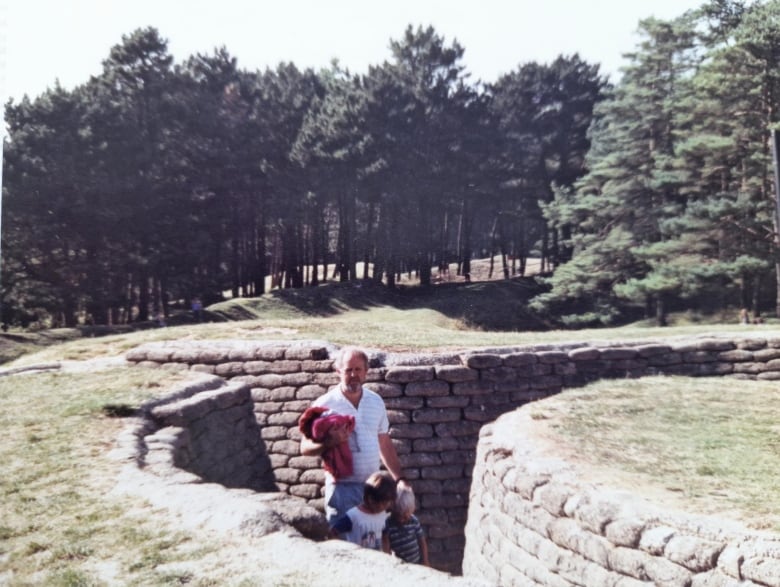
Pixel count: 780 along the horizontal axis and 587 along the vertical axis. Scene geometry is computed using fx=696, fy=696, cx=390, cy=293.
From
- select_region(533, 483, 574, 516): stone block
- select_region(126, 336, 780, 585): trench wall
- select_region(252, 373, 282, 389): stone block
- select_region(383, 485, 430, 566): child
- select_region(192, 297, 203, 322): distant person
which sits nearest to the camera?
select_region(383, 485, 430, 566): child

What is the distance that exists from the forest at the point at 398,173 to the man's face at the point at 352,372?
2085 centimetres

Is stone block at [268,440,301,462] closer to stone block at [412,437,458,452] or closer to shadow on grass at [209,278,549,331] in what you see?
stone block at [412,437,458,452]

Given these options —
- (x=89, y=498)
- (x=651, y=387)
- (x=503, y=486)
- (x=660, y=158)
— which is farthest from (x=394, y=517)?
(x=660, y=158)

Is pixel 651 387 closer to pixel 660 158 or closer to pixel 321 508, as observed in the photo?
pixel 321 508

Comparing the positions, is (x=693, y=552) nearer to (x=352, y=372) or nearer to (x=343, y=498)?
(x=343, y=498)

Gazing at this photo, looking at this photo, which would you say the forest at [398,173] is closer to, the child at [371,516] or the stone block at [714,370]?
the stone block at [714,370]

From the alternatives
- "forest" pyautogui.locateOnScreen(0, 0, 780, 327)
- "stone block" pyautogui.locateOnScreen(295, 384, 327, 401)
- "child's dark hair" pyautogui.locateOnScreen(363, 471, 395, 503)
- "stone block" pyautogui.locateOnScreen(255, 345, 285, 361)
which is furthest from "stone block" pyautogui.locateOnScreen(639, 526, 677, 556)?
"forest" pyautogui.locateOnScreen(0, 0, 780, 327)

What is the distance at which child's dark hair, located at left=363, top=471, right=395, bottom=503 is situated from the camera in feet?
15.7

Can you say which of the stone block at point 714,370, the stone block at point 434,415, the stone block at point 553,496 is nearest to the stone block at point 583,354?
the stone block at point 714,370

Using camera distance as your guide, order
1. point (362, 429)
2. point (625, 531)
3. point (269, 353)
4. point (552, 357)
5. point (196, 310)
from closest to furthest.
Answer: point (625, 531) < point (362, 429) < point (269, 353) < point (552, 357) < point (196, 310)

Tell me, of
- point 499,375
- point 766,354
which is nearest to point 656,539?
point 499,375

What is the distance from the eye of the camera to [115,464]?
5.77 m

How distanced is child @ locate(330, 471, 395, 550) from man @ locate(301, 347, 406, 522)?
7.9 inches

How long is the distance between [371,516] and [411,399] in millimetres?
4564
